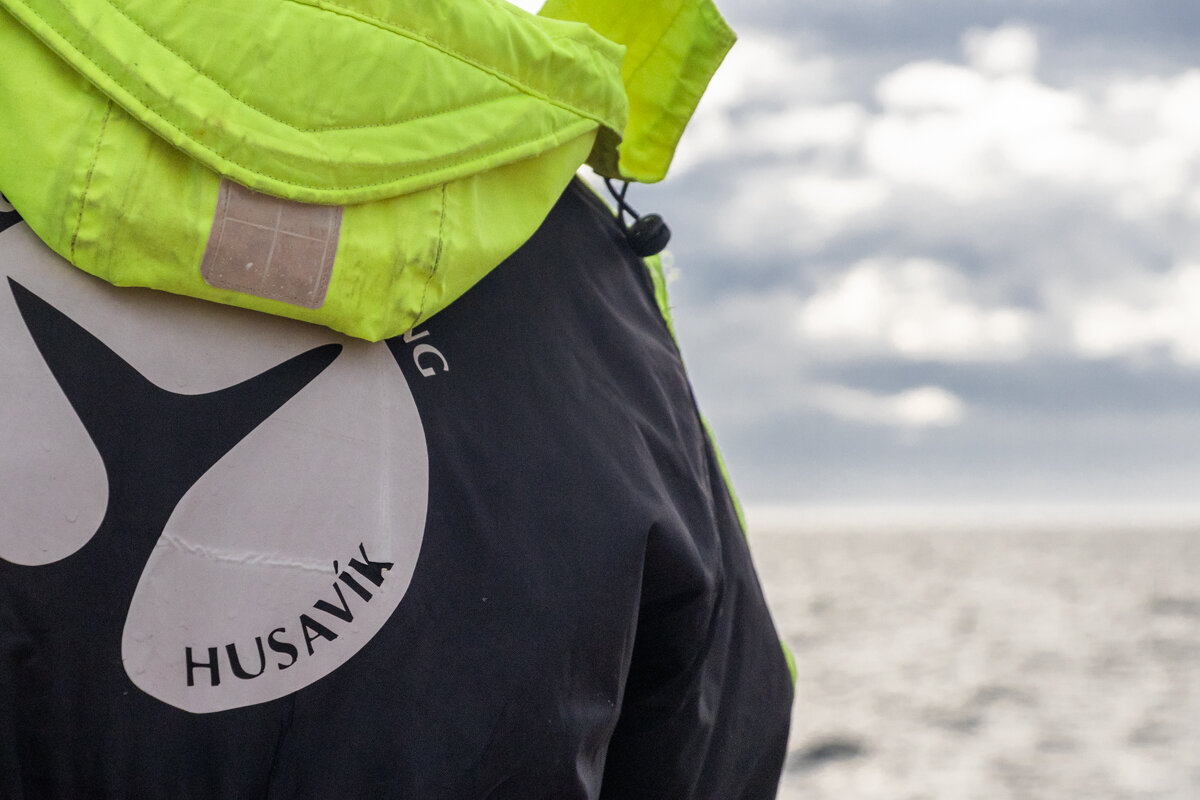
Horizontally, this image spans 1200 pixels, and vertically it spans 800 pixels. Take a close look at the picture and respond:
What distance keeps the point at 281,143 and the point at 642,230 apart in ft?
1.54

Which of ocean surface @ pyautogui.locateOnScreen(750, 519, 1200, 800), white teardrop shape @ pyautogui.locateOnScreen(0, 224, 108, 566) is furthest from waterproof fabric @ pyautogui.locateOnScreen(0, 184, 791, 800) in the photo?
ocean surface @ pyautogui.locateOnScreen(750, 519, 1200, 800)

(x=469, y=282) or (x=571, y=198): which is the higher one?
(x=571, y=198)

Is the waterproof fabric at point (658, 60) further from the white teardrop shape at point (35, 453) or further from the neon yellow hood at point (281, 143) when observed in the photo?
the white teardrop shape at point (35, 453)

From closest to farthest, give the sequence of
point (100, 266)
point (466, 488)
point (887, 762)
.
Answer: point (100, 266) < point (466, 488) < point (887, 762)

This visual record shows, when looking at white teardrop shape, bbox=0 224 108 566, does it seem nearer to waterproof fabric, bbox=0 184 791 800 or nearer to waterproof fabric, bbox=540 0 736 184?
waterproof fabric, bbox=0 184 791 800

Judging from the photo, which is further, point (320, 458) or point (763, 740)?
point (763, 740)

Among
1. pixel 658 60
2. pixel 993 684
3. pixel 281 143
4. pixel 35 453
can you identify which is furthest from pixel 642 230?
pixel 993 684

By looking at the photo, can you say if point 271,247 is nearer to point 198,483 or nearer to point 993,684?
point 198,483

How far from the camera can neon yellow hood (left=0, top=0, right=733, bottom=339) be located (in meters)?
0.70

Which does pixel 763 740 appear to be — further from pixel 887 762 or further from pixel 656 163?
pixel 887 762

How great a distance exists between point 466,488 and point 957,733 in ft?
38.2

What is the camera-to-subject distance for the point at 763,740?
3.69 ft

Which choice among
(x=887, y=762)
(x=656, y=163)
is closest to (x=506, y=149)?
(x=656, y=163)

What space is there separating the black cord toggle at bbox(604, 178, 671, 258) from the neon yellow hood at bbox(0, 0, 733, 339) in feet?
0.84
